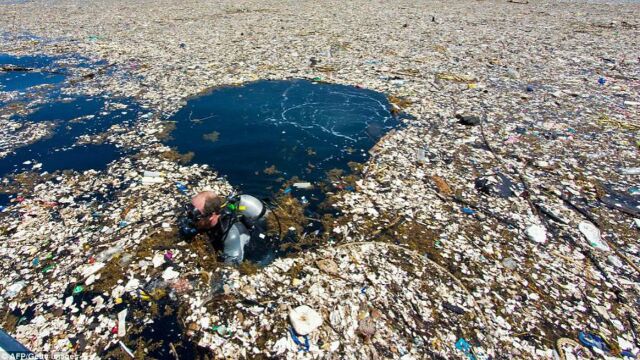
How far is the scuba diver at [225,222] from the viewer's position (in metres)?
4.59

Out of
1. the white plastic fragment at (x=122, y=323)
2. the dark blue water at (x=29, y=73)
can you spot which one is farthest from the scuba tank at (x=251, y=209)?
the dark blue water at (x=29, y=73)

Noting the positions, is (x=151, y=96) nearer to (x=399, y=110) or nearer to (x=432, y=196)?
(x=399, y=110)

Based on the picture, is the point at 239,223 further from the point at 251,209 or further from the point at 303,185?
the point at 303,185

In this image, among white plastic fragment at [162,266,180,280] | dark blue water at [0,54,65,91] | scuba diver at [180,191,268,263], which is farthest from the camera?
dark blue water at [0,54,65,91]

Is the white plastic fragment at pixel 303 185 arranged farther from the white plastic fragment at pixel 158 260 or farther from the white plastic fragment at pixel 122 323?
the white plastic fragment at pixel 122 323

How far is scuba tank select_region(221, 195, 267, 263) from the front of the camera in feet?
15.0

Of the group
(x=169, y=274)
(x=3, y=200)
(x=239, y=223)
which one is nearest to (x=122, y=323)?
(x=169, y=274)

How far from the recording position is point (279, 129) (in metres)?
7.84

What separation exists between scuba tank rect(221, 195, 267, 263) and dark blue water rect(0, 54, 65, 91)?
30.3ft

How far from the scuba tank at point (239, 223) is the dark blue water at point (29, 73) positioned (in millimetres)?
9224

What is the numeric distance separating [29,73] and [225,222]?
36.2 ft

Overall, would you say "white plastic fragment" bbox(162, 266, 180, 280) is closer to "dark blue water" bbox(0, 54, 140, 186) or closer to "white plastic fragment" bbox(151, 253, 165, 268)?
"white plastic fragment" bbox(151, 253, 165, 268)

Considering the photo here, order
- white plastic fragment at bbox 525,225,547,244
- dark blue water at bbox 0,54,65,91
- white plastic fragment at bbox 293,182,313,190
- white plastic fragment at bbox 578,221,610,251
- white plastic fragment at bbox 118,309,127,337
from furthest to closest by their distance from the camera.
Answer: dark blue water at bbox 0,54,65,91
white plastic fragment at bbox 293,182,313,190
white plastic fragment at bbox 525,225,547,244
white plastic fragment at bbox 578,221,610,251
white plastic fragment at bbox 118,309,127,337

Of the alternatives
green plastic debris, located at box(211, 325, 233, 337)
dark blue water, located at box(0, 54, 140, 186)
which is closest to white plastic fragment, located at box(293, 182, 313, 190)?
green plastic debris, located at box(211, 325, 233, 337)
